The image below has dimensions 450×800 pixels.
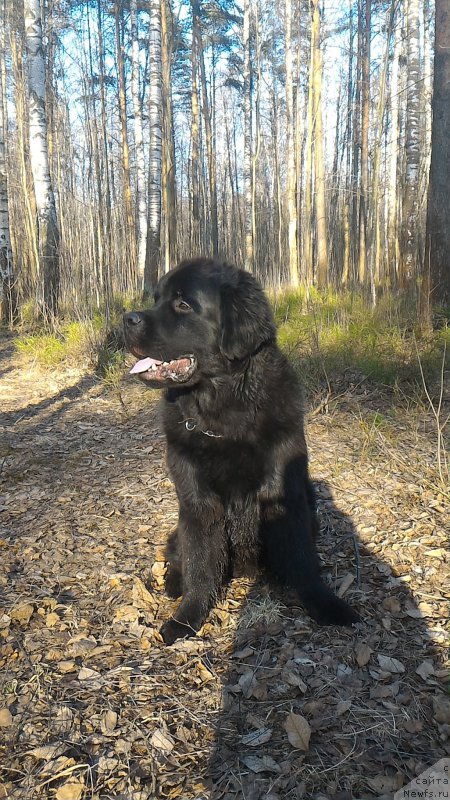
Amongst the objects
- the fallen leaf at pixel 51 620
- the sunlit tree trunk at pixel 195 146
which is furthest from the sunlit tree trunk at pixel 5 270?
the fallen leaf at pixel 51 620

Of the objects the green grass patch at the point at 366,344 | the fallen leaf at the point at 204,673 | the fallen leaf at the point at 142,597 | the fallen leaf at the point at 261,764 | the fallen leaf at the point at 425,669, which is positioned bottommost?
the fallen leaf at the point at 142,597

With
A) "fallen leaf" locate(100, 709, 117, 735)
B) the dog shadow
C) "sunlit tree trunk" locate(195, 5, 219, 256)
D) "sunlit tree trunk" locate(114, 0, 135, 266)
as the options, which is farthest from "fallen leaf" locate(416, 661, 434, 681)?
"sunlit tree trunk" locate(195, 5, 219, 256)

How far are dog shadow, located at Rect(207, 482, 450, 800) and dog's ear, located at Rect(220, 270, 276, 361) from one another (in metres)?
1.19

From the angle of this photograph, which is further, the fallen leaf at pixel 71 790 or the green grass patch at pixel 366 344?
the green grass patch at pixel 366 344

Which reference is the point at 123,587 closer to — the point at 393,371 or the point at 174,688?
→ the point at 174,688

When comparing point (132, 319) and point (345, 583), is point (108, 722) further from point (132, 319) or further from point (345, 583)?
point (132, 319)

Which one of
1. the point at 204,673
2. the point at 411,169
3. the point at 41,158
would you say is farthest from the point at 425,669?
the point at 41,158

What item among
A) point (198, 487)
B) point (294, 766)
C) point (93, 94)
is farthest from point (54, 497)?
point (93, 94)

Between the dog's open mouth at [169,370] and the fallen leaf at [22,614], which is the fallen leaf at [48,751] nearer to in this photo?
the fallen leaf at [22,614]

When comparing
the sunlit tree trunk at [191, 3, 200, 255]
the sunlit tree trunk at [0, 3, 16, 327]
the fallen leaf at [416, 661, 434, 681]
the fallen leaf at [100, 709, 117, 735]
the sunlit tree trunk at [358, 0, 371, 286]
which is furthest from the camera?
the sunlit tree trunk at [191, 3, 200, 255]

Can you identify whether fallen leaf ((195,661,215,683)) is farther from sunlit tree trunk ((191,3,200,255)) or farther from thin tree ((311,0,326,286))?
sunlit tree trunk ((191,3,200,255))

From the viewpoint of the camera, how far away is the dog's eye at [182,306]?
8.11 feet

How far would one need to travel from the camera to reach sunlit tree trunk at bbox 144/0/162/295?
11.1 m

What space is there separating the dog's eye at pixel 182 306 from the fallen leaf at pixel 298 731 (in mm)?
1697
